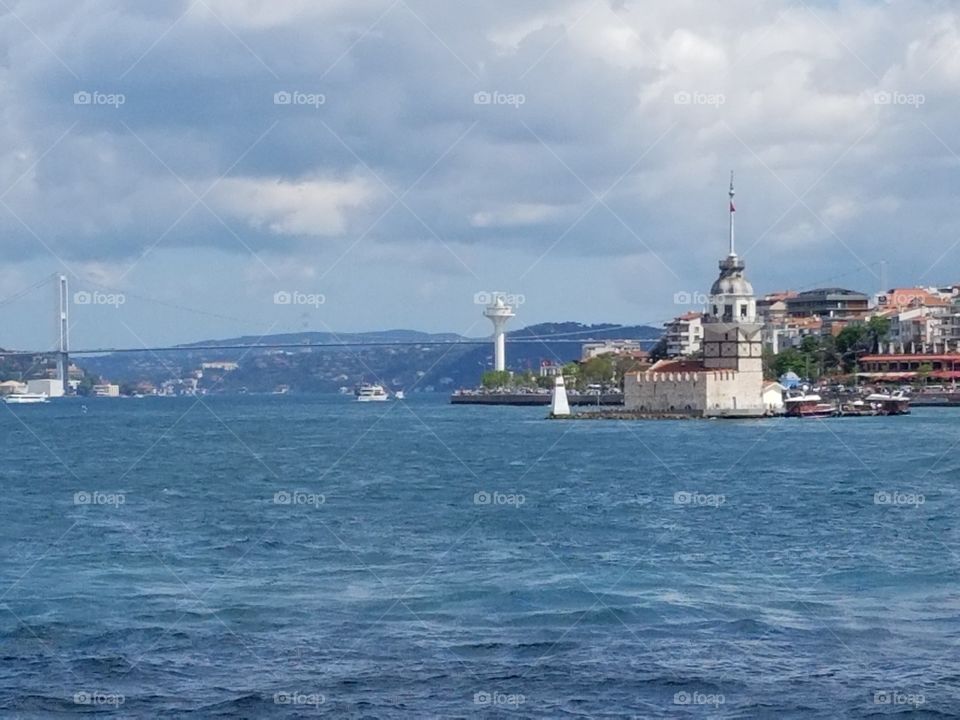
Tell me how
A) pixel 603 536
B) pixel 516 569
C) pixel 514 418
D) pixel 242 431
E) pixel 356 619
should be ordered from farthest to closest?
pixel 514 418 < pixel 242 431 < pixel 603 536 < pixel 516 569 < pixel 356 619

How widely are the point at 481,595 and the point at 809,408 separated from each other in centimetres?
5778

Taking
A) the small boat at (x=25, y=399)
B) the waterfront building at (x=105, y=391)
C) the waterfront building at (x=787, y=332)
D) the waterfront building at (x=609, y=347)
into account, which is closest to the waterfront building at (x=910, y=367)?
the waterfront building at (x=787, y=332)

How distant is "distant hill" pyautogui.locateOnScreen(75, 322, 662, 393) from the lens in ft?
412

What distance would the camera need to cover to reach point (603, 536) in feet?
69.9

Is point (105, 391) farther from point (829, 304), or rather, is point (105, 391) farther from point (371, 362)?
point (829, 304)

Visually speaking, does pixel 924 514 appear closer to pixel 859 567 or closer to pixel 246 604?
pixel 859 567

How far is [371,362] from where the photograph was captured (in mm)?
137625

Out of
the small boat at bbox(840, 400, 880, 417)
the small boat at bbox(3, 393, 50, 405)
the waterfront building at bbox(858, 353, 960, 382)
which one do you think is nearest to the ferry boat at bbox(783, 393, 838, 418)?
the small boat at bbox(840, 400, 880, 417)

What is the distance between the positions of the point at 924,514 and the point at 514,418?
55458mm

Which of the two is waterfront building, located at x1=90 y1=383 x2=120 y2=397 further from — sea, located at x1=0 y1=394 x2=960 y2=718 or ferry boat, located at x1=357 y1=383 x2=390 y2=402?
sea, located at x1=0 y1=394 x2=960 y2=718

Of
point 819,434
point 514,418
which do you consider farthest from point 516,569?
point 514,418

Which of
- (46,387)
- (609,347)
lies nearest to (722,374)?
(609,347)

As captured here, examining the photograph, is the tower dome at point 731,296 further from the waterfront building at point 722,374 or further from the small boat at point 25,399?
the small boat at point 25,399

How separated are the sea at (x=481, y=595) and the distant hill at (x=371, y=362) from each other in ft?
265
